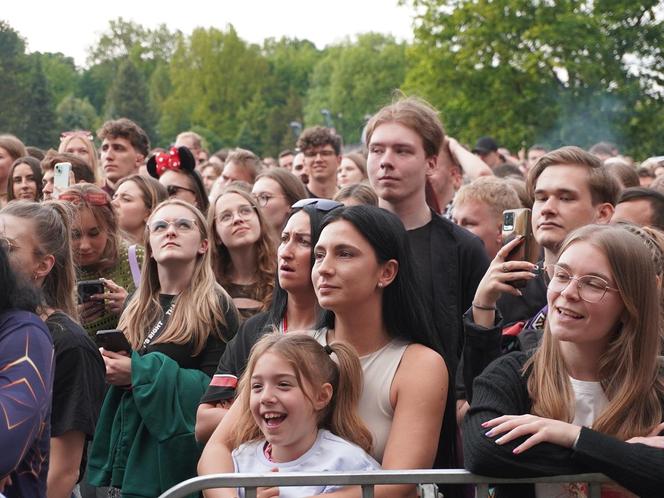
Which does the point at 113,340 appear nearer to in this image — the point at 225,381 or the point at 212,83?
the point at 225,381

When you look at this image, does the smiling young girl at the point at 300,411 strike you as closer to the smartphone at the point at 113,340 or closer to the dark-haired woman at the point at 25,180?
the smartphone at the point at 113,340

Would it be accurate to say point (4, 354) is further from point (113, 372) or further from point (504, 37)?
point (504, 37)

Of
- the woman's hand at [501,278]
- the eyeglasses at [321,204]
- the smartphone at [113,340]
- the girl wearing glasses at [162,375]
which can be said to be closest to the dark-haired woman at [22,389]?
the smartphone at [113,340]

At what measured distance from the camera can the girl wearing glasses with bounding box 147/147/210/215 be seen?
332 inches

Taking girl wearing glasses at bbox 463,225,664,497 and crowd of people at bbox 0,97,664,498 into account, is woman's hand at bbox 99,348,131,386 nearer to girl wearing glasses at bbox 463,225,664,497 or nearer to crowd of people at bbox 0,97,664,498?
crowd of people at bbox 0,97,664,498

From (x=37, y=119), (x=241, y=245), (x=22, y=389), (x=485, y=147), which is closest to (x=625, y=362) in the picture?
(x=22, y=389)

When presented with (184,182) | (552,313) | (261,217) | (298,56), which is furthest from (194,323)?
(298,56)

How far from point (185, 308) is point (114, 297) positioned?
70 cm

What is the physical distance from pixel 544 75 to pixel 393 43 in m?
76.8

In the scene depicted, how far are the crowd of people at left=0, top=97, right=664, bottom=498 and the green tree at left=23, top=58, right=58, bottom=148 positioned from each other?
17.1 metres

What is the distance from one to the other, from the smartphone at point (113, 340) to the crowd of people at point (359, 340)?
1 cm

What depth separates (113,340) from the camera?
5117 mm

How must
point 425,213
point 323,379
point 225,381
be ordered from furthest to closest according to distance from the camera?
point 425,213
point 225,381
point 323,379

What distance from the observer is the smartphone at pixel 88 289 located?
625 cm
